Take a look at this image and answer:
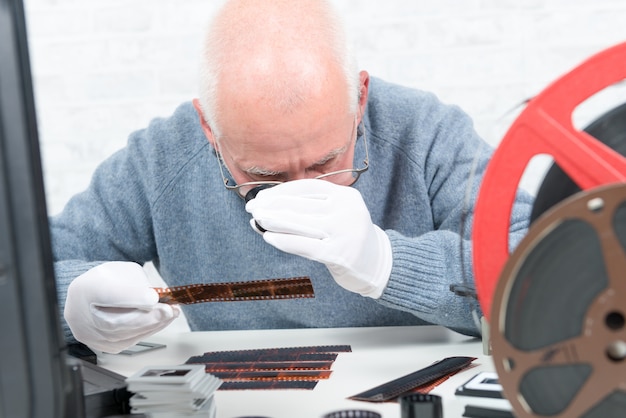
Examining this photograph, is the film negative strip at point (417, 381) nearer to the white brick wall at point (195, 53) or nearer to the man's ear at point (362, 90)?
the man's ear at point (362, 90)

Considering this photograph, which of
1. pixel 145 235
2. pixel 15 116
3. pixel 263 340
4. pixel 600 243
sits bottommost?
pixel 263 340

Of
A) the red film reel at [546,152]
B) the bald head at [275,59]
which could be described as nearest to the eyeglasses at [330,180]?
the bald head at [275,59]

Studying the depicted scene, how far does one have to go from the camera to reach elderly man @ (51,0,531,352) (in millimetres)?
1315

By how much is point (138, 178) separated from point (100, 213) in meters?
0.13

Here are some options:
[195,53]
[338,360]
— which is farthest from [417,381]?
[195,53]

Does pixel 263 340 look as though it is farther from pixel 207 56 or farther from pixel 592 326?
pixel 592 326

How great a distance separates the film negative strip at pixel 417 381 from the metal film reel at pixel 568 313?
14.6 inches

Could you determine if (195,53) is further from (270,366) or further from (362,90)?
(270,366)

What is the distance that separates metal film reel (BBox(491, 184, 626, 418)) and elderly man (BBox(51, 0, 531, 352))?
209 mm

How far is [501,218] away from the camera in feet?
2.65

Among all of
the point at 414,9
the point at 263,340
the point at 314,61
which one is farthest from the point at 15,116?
the point at 414,9

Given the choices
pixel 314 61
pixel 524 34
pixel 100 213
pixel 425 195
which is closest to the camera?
pixel 314 61

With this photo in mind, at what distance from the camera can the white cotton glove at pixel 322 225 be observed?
127cm

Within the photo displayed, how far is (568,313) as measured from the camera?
26.8 inches
